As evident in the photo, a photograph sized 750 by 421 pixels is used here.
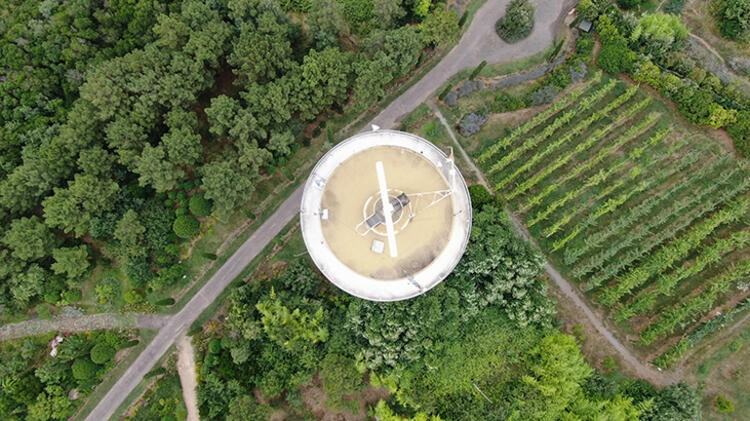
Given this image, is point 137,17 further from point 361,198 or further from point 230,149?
point 361,198

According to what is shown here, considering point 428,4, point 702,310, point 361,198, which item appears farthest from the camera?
point 428,4

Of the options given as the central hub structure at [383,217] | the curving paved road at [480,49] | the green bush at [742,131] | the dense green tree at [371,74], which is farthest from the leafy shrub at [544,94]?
the green bush at [742,131]

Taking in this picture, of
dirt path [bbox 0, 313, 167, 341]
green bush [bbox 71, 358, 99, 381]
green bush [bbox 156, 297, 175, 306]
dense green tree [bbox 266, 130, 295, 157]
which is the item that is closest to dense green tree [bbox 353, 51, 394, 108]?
dense green tree [bbox 266, 130, 295, 157]

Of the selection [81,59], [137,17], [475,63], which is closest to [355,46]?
[475,63]

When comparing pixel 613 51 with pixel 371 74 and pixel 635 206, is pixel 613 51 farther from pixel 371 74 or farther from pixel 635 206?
pixel 371 74

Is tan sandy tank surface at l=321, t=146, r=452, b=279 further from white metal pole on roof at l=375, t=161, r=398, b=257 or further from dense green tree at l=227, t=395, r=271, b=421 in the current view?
dense green tree at l=227, t=395, r=271, b=421

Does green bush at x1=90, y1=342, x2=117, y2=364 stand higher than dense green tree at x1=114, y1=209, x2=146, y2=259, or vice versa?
dense green tree at x1=114, y1=209, x2=146, y2=259

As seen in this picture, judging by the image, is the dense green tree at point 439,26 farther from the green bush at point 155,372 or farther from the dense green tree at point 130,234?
the green bush at point 155,372
